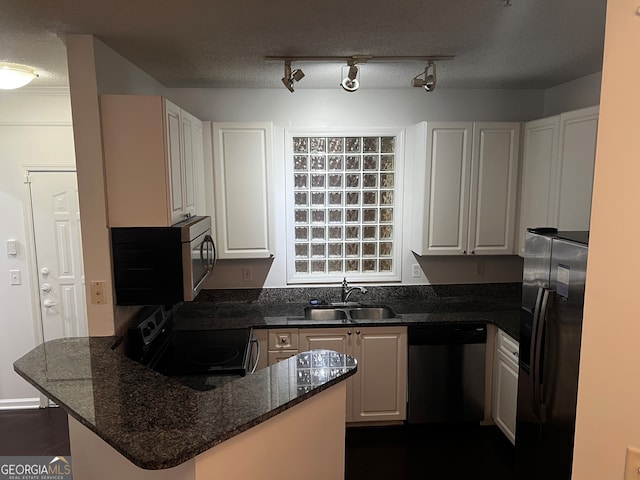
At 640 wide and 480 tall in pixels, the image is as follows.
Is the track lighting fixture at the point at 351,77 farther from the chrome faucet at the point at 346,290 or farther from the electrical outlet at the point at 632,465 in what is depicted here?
the electrical outlet at the point at 632,465

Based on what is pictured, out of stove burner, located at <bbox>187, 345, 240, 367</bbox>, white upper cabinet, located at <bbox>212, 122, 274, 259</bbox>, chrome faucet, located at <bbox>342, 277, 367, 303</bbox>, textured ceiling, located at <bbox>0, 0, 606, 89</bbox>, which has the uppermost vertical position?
textured ceiling, located at <bbox>0, 0, 606, 89</bbox>

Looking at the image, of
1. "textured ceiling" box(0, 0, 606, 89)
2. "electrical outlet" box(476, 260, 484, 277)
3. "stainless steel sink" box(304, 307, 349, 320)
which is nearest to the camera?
"textured ceiling" box(0, 0, 606, 89)

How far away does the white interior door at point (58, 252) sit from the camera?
3.19 m

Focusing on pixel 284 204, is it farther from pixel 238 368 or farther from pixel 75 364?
pixel 75 364

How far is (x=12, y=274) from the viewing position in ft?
10.6

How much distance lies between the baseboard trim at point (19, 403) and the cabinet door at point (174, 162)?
2297 millimetres

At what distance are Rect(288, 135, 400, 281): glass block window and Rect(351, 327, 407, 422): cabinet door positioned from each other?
0.66 meters

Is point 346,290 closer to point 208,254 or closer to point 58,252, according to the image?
point 208,254

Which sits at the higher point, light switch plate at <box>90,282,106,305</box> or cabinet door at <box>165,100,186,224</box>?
cabinet door at <box>165,100,186,224</box>

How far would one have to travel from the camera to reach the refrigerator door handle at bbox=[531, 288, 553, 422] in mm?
2078

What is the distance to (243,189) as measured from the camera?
120 inches

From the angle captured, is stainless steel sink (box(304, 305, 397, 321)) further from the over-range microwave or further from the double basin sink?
the over-range microwave

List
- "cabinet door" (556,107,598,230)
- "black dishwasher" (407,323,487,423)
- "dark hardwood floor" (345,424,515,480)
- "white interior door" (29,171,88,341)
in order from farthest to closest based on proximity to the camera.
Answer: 1. "white interior door" (29,171,88,341)
2. "black dishwasher" (407,323,487,423)
3. "dark hardwood floor" (345,424,515,480)
4. "cabinet door" (556,107,598,230)

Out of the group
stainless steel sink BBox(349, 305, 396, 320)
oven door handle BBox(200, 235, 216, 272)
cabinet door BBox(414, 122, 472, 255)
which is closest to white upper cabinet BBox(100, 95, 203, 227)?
oven door handle BBox(200, 235, 216, 272)
